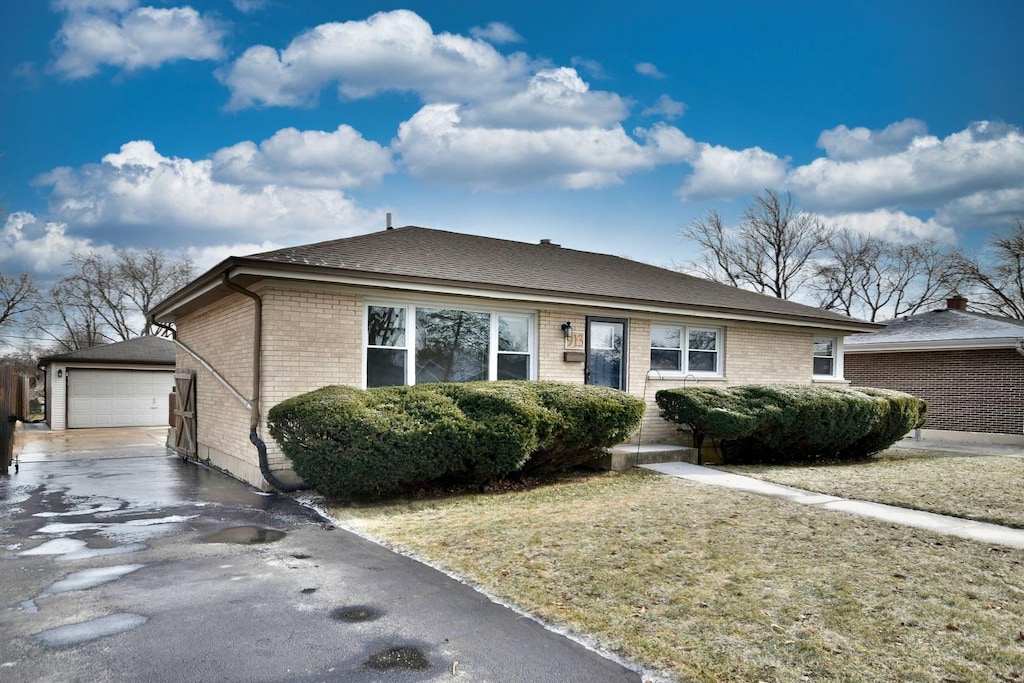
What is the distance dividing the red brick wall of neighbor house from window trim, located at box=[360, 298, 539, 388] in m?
13.9

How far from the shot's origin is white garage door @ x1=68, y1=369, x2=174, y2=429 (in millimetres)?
23797

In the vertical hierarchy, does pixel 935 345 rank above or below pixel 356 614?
above

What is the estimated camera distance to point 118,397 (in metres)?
24.3

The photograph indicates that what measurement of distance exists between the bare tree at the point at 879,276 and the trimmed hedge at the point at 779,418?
3105 cm

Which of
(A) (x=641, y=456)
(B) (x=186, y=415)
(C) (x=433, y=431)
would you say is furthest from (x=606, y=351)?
(B) (x=186, y=415)

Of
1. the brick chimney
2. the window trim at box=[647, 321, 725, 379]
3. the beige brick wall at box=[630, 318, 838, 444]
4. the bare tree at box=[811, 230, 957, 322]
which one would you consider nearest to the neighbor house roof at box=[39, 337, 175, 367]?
the beige brick wall at box=[630, 318, 838, 444]

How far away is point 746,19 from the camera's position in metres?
16.4

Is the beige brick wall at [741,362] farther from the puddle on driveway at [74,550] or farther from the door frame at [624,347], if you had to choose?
the puddle on driveway at [74,550]

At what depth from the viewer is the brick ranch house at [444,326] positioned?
949 cm

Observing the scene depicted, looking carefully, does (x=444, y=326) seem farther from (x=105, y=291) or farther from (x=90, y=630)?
(x=105, y=291)

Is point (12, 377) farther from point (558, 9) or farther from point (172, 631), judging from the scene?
point (558, 9)

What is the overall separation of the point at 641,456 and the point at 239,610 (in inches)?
313

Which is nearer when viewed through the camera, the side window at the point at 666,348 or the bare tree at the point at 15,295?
the side window at the point at 666,348

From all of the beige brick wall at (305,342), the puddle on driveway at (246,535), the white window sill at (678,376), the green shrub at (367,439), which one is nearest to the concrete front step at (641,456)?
the white window sill at (678,376)
